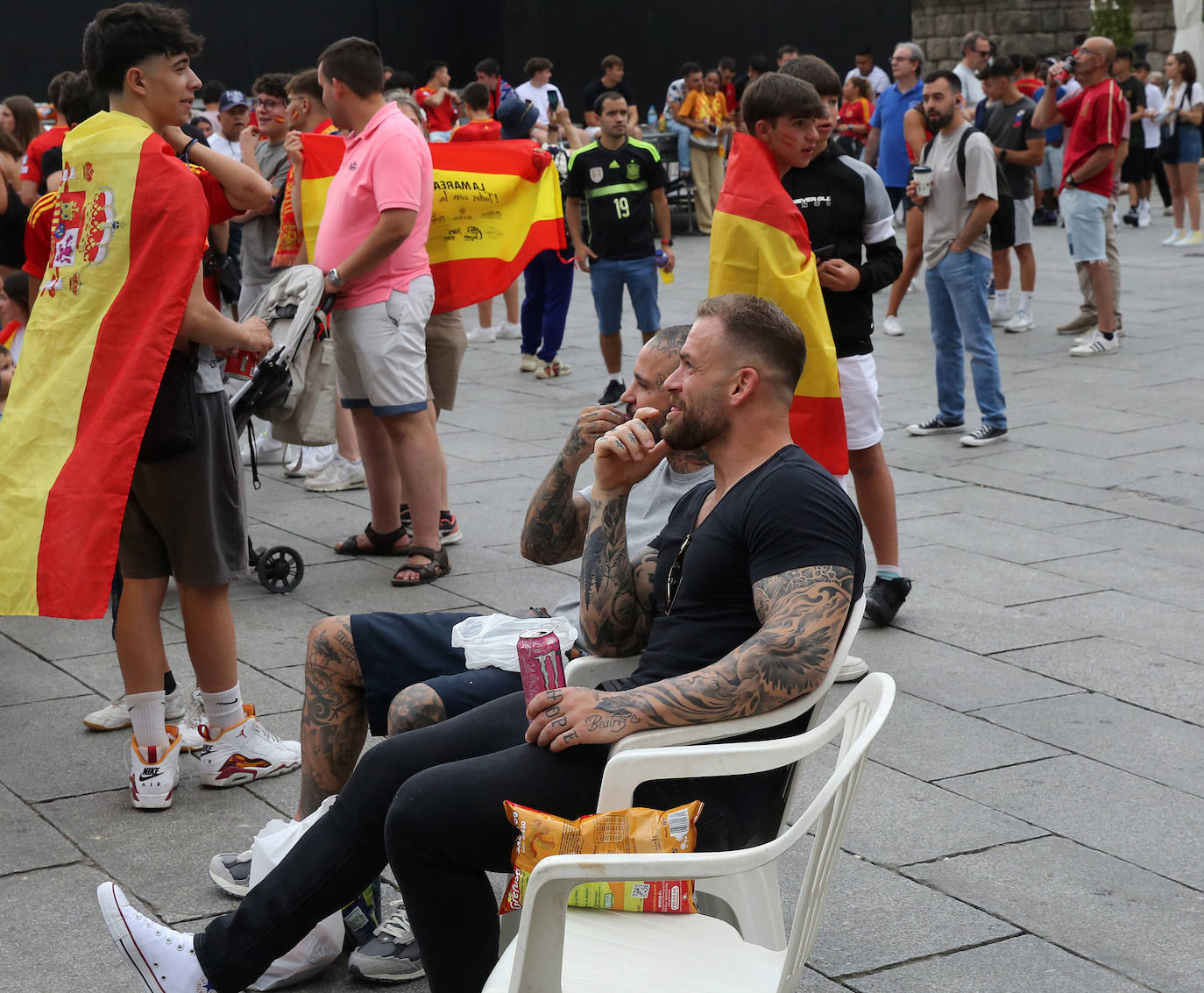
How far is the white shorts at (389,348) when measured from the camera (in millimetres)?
5719

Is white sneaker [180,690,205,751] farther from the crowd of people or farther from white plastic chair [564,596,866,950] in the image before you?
white plastic chair [564,596,866,950]

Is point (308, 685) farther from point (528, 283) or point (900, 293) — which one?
point (900, 293)

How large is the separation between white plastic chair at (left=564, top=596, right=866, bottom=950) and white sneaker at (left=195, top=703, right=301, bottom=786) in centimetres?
173

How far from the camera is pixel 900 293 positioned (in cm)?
1073

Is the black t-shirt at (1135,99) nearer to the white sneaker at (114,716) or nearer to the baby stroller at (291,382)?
the baby stroller at (291,382)

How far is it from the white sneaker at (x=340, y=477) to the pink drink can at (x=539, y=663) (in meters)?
4.73

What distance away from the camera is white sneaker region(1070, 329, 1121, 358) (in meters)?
9.88

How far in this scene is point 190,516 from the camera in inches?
150

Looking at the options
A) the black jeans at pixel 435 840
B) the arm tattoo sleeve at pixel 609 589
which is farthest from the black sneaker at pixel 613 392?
the black jeans at pixel 435 840

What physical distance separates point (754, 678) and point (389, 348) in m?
3.61

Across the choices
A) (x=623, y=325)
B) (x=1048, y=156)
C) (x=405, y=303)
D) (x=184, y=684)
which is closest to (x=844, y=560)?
(x=184, y=684)

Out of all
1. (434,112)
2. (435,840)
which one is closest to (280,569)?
(435,840)

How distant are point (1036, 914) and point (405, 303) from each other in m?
3.62

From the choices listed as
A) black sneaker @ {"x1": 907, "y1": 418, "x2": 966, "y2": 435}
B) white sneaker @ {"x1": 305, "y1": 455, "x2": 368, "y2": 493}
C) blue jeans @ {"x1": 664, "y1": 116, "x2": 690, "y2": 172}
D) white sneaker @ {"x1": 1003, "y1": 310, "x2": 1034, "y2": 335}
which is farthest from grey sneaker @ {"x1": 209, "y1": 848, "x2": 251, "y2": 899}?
blue jeans @ {"x1": 664, "y1": 116, "x2": 690, "y2": 172}
